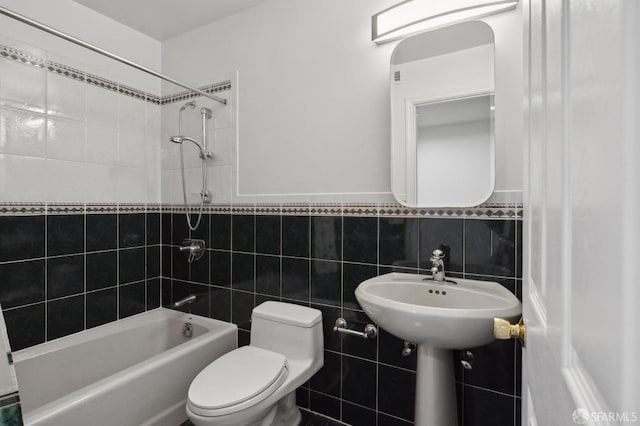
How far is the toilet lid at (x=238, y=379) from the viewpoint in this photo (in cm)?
114

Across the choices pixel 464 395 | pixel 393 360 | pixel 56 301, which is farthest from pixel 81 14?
pixel 464 395

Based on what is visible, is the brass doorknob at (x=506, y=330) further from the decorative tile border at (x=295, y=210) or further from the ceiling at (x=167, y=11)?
the ceiling at (x=167, y=11)

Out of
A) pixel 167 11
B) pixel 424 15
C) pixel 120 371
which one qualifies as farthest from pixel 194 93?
pixel 120 371

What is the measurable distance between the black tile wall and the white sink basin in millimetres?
1707

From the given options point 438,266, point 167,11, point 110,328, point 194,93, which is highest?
point 167,11

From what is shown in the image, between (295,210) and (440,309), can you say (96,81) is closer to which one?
(295,210)

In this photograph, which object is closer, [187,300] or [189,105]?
[187,300]

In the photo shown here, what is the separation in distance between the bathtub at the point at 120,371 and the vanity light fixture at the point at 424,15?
190cm

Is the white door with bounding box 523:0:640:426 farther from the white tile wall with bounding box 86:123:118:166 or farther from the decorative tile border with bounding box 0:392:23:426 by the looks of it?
the white tile wall with bounding box 86:123:118:166

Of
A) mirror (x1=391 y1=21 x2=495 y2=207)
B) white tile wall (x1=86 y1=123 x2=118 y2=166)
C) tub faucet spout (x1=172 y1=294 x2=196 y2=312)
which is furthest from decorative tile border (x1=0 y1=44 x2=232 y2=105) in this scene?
tub faucet spout (x1=172 y1=294 x2=196 y2=312)

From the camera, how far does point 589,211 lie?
0.79ft

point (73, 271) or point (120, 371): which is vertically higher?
point (73, 271)

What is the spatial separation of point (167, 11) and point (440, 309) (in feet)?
7.59

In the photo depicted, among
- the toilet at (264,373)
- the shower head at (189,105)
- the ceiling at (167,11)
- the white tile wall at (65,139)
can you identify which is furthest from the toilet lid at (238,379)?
the ceiling at (167,11)
